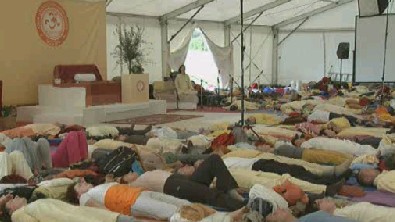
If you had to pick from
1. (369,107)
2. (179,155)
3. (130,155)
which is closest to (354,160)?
(179,155)

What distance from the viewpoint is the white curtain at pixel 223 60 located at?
14.7 meters

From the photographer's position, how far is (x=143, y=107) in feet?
31.0

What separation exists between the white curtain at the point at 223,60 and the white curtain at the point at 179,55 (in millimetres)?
1262

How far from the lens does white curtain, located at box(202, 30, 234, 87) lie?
14.7 metres

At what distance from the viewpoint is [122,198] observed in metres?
3.20

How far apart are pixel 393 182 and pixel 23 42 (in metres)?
6.79

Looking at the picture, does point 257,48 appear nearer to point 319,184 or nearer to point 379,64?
point 379,64

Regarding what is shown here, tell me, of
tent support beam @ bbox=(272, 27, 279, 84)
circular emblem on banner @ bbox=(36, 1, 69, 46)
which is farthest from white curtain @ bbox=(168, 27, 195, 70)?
tent support beam @ bbox=(272, 27, 279, 84)

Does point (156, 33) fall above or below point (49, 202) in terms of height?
above

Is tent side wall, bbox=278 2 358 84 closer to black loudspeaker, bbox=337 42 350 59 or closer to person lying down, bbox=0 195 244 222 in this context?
black loudspeaker, bbox=337 42 350 59

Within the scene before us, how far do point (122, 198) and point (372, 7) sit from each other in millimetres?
7302

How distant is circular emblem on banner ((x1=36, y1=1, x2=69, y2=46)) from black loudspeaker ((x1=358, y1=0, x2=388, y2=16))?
5.41 meters

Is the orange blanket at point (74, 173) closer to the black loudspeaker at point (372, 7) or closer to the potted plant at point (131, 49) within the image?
the black loudspeaker at point (372, 7)

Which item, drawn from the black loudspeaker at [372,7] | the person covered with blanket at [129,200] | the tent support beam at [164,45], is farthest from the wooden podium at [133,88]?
the person covered with blanket at [129,200]
